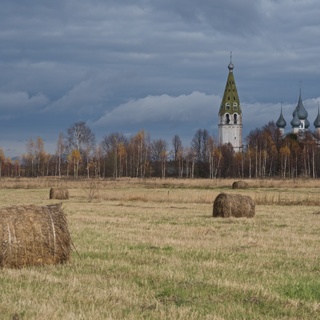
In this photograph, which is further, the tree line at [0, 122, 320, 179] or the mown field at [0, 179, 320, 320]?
the tree line at [0, 122, 320, 179]

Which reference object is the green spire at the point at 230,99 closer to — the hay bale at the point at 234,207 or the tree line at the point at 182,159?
the tree line at the point at 182,159

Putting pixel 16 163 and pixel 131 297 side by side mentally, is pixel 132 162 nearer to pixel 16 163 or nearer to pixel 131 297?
pixel 16 163

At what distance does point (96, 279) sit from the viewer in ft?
37.1

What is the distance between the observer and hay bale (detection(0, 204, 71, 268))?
12.6 m

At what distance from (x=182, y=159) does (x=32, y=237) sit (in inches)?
5314

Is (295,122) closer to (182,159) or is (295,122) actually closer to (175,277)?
(182,159)

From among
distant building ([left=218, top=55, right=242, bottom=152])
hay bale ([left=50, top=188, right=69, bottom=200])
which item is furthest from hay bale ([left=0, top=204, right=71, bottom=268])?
distant building ([left=218, top=55, right=242, bottom=152])

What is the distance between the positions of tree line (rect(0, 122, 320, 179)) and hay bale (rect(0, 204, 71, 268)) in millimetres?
108251

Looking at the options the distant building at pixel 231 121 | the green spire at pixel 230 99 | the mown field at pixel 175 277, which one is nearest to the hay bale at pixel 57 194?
the mown field at pixel 175 277

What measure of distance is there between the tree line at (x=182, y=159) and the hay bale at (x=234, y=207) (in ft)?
308

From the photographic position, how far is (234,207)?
1101 inches

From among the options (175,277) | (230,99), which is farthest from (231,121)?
(175,277)

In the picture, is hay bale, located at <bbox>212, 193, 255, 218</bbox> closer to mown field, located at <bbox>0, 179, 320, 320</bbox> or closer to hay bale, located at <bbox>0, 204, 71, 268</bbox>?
mown field, located at <bbox>0, 179, 320, 320</bbox>

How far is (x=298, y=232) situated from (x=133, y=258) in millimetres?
8456
